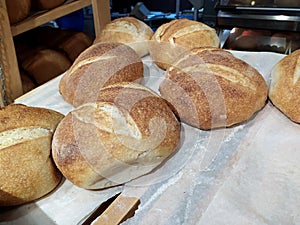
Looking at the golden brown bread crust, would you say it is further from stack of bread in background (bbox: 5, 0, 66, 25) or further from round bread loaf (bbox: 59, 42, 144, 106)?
stack of bread in background (bbox: 5, 0, 66, 25)

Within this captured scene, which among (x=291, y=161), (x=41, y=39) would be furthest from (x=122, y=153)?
(x=41, y=39)

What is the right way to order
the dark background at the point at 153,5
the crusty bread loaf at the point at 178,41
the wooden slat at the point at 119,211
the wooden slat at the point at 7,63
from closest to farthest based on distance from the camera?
the wooden slat at the point at 119,211, the wooden slat at the point at 7,63, the crusty bread loaf at the point at 178,41, the dark background at the point at 153,5

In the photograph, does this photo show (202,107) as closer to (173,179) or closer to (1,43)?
(173,179)

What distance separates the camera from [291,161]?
0.72 metres

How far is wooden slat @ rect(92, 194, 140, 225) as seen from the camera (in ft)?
2.02

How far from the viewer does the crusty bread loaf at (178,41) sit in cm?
Result: 101

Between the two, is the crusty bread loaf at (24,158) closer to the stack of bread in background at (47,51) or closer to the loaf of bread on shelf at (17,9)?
the loaf of bread on shelf at (17,9)

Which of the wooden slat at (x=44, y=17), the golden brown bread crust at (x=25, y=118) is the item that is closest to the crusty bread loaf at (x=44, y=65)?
the wooden slat at (x=44, y=17)

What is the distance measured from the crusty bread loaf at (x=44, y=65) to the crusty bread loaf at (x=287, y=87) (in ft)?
2.44

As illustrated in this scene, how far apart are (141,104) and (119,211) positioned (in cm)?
23

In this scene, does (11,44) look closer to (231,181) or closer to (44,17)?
(44,17)

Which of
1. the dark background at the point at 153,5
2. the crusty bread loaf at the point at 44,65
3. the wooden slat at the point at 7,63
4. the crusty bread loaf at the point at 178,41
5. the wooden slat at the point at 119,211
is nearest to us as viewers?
the wooden slat at the point at 119,211

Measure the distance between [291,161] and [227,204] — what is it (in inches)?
7.5

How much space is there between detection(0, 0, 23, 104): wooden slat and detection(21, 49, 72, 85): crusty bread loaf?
19 cm
